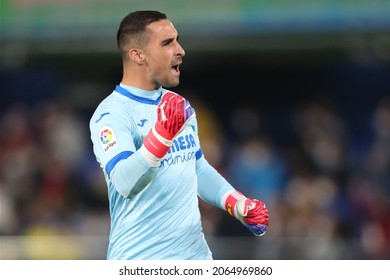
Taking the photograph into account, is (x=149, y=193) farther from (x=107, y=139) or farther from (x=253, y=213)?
(x=253, y=213)

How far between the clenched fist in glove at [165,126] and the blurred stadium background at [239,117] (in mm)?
5417

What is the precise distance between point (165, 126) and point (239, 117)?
8.56 m

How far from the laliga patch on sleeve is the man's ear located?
1.68 feet

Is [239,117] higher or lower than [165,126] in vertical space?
lower

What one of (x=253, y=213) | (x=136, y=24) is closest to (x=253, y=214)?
(x=253, y=213)

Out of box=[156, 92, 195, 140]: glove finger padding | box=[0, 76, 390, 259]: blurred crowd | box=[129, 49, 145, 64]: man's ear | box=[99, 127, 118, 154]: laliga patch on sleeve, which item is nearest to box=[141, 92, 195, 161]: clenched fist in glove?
box=[156, 92, 195, 140]: glove finger padding

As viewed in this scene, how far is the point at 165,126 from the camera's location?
5.36 metres

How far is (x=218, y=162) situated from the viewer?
1195 centimetres

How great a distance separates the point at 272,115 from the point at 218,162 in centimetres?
211

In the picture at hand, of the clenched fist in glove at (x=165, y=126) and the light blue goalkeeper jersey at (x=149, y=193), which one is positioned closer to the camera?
the clenched fist in glove at (x=165, y=126)

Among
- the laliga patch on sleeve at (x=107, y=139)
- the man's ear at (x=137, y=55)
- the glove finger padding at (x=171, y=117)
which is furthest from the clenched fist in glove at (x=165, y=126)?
the man's ear at (x=137, y=55)

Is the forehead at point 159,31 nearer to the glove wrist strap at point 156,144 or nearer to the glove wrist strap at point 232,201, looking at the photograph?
the glove wrist strap at point 156,144

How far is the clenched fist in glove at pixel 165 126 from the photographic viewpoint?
5297 millimetres
